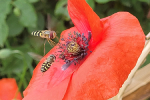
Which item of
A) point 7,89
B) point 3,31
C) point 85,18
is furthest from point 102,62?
point 7,89

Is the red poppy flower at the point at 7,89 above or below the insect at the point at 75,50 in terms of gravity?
below

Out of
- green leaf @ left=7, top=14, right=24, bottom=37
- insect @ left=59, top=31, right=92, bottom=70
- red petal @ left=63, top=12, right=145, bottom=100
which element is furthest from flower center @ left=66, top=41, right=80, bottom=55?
green leaf @ left=7, top=14, right=24, bottom=37

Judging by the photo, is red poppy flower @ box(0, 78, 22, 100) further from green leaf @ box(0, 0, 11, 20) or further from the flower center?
the flower center

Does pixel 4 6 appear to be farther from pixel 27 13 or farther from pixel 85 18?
pixel 85 18

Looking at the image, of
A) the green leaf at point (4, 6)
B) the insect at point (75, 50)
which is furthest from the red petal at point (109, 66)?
the green leaf at point (4, 6)

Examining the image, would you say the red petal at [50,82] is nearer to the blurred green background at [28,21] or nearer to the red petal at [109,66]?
the red petal at [109,66]

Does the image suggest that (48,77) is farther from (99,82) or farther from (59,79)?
(99,82)

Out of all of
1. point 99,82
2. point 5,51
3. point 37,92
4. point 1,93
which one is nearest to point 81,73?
point 99,82

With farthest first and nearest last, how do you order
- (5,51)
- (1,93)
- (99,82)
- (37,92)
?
(1,93) < (5,51) < (37,92) < (99,82)
